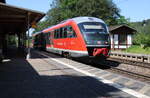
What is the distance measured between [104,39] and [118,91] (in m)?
8.17

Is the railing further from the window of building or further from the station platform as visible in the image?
the station platform

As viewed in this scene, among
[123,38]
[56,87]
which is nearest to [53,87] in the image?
[56,87]

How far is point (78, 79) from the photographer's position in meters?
10.5

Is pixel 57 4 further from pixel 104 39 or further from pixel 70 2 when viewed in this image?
pixel 104 39

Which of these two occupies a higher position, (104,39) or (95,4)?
(95,4)

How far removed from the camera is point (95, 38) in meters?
16.0

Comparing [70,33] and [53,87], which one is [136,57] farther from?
[53,87]

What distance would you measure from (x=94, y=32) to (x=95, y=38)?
45 centimetres

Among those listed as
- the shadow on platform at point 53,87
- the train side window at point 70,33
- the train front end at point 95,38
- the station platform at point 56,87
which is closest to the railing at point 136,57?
the train front end at point 95,38

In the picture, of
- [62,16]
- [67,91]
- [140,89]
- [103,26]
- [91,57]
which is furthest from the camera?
[62,16]

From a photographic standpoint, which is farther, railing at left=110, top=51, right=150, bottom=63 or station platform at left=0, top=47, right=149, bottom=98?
railing at left=110, top=51, right=150, bottom=63

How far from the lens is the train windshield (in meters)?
15.9

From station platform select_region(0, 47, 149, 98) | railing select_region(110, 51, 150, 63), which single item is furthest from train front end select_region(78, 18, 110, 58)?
railing select_region(110, 51, 150, 63)

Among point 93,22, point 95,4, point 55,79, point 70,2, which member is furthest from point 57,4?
point 55,79
